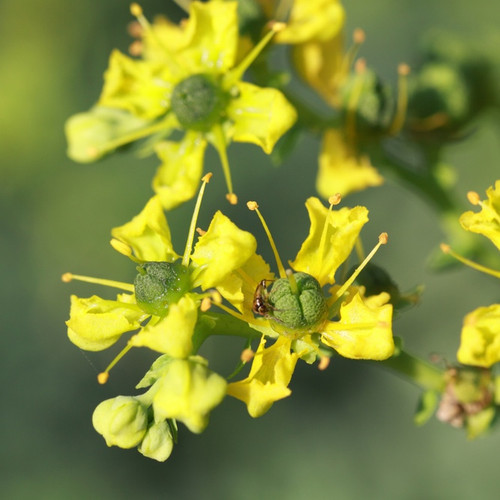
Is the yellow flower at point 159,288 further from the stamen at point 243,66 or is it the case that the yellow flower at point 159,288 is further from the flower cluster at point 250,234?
the stamen at point 243,66

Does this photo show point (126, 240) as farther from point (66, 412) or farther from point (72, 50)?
point (72, 50)

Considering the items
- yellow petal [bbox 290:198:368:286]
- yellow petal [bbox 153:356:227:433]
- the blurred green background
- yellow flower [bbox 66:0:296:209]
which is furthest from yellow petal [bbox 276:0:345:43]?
the blurred green background

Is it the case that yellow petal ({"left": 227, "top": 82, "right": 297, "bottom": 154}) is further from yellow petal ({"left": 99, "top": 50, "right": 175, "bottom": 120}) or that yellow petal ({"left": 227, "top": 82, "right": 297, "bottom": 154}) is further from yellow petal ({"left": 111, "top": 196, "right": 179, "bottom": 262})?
yellow petal ({"left": 111, "top": 196, "right": 179, "bottom": 262})

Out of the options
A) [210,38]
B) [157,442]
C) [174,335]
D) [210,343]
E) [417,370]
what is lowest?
[210,343]

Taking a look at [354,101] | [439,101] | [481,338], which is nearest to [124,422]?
[481,338]

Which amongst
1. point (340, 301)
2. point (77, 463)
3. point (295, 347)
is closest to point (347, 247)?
point (340, 301)

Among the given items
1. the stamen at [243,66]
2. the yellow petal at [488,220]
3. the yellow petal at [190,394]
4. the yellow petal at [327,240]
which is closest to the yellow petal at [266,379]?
the yellow petal at [190,394]

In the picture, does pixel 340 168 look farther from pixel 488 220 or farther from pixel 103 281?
pixel 103 281
